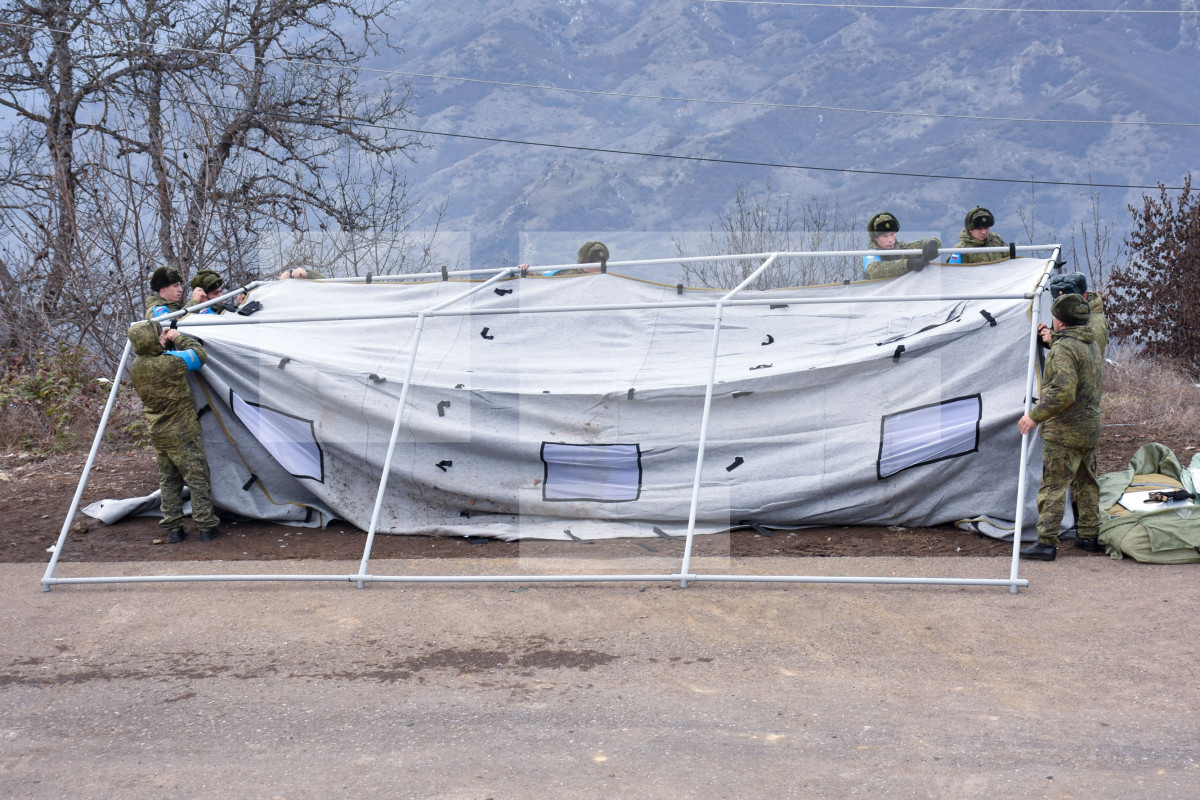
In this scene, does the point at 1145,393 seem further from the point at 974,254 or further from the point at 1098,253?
the point at 1098,253

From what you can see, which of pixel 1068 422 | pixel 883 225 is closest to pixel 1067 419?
pixel 1068 422

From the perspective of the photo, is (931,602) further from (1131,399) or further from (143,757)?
(1131,399)

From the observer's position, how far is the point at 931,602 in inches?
225

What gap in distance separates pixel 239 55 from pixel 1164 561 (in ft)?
51.2

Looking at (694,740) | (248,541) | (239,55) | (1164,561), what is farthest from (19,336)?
(1164,561)

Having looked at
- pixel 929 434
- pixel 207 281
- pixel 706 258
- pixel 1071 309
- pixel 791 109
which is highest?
pixel 791 109

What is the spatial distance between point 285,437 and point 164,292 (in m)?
1.55

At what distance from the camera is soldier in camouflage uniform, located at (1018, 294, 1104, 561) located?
607cm

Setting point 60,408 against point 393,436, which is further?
point 60,408

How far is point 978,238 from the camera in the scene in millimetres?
8172

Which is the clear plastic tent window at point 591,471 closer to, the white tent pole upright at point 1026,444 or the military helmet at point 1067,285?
the white tent pole upright at point 1026,444

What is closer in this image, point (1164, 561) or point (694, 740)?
point (694, 740)

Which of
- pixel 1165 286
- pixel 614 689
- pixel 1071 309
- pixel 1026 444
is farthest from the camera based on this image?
pixel 1165 286

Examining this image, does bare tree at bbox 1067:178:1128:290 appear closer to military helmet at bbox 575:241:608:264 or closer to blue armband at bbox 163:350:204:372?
military helmet at bbox 575:241:608:264
